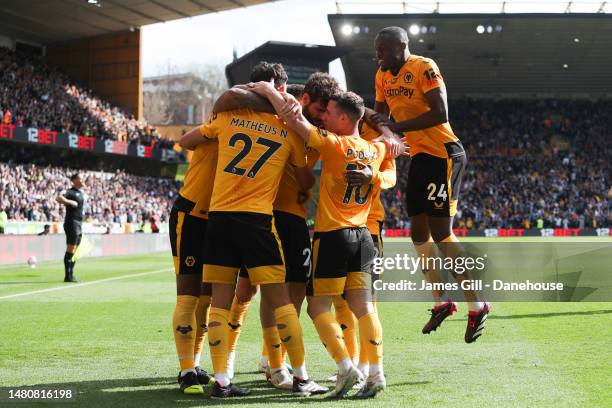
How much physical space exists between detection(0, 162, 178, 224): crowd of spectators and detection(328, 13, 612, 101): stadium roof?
1441 cm

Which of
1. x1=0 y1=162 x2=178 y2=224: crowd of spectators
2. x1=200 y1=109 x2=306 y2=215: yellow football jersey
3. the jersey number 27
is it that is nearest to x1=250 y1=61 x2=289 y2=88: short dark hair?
x1=200 y1=109 x2=306 y2=215: yellow football jersey

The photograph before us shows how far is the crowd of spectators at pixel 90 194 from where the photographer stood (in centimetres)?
3133

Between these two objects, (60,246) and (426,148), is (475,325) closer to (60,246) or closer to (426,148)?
(426,148)

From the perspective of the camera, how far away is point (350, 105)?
5723 mm

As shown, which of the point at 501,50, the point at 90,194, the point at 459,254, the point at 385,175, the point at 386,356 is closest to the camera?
the point at 385,175

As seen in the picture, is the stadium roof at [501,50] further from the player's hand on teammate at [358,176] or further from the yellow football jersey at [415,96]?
the player's hand on teammate at [358,176]

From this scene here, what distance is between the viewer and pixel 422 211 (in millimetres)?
7039

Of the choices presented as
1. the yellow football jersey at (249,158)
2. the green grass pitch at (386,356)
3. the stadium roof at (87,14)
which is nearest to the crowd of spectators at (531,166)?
the stadium roof at (87,14)

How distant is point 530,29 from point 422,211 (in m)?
41.0

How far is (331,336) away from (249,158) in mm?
1415

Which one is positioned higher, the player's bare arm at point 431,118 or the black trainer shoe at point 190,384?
the player's bare arm at point 431,118

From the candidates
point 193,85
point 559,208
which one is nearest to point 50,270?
point 559,208

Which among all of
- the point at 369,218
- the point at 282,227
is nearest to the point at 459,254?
the point at 369,218

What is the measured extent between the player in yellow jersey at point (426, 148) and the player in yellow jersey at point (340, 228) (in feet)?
2.76
